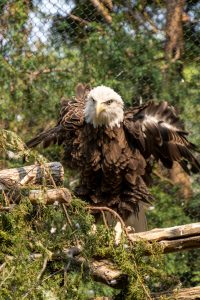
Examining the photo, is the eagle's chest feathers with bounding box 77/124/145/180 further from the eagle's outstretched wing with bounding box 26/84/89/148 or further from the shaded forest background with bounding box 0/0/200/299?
the shaded forest background with bounding box 0/0/200/299

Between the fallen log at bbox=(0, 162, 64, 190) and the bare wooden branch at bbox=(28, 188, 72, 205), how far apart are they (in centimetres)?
7

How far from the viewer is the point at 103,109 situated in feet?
15.2

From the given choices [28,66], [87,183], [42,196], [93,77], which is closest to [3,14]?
[28,66]

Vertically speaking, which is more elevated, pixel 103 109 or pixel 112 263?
pixel 103 109

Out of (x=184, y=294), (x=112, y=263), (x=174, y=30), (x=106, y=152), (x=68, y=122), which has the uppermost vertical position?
(x=174, y=30)

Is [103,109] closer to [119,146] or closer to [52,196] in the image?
[119,146]

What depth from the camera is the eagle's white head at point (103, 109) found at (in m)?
4.64

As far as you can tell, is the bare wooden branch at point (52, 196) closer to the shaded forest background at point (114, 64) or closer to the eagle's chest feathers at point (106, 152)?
the eagle's chest feathers at point (106, 152)

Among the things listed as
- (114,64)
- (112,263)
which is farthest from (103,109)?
(114,64)

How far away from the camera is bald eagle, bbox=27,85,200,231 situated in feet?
15.2

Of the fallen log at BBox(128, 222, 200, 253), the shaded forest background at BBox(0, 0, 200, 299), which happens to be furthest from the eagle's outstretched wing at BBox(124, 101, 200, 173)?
the shaded forest background at BBox(0, 0, 200, 299)

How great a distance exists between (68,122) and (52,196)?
147 cm

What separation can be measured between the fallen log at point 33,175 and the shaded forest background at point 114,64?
276 cm

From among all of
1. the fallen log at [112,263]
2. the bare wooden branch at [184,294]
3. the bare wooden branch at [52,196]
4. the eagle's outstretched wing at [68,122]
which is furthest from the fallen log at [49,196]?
the eagle's outstretched wing at [68,122]
